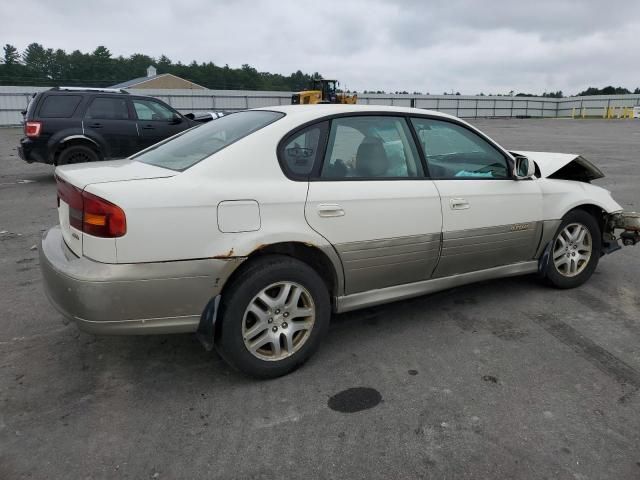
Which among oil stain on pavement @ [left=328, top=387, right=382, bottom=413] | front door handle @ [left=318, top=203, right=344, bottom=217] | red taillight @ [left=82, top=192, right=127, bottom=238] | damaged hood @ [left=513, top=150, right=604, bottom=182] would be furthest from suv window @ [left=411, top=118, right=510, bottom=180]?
red taillight @ [left=82, top=192, right=127, bottom=238]

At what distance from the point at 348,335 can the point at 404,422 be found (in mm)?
1090

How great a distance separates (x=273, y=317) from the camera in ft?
9.82

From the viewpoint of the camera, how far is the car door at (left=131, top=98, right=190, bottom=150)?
34.0ft

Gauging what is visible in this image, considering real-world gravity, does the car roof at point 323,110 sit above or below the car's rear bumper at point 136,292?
above

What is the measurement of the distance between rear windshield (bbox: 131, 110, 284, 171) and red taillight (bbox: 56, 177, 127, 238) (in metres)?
0.51

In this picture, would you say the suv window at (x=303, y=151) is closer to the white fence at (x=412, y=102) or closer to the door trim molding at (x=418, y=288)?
the door trim molding at (x=418, y=288)

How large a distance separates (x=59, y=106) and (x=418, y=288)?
8.70m

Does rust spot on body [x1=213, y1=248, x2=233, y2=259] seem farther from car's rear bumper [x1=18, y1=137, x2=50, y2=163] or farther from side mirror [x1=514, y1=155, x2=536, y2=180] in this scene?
car's rear bumper [x1=18, y1=137, x2=50, y2=163]

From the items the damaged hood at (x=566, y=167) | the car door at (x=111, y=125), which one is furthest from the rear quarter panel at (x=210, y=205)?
the car door at (x=111, y=125)

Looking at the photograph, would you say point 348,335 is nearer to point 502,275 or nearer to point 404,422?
point 404,422

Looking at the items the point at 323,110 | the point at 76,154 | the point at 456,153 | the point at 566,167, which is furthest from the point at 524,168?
the point at 76,154

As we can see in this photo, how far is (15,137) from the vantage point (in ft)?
70.3

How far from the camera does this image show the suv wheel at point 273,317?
284cm

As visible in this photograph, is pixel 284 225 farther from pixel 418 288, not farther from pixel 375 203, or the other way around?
pixel 418 288
